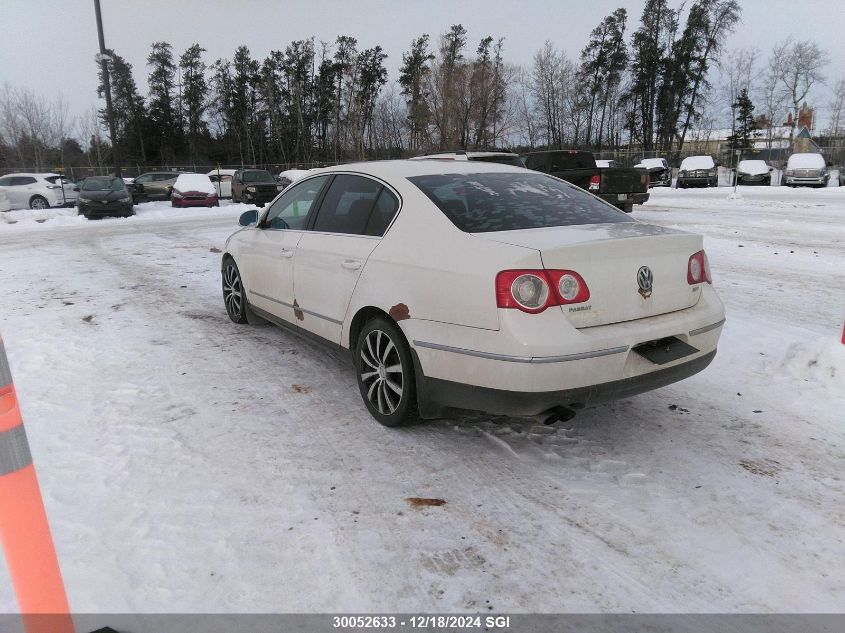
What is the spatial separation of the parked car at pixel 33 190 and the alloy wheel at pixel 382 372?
2684 centimetres

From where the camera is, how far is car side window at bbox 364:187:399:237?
3.95 meters

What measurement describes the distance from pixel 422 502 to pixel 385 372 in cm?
98

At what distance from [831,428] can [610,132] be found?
64.8 m

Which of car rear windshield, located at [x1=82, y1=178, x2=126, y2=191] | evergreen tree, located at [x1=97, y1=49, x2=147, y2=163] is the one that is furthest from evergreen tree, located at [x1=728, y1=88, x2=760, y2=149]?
evergreen tree, located at [x1=97, y1=49, x2=147, y2=163]

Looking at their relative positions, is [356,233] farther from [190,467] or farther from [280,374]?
[190,467]

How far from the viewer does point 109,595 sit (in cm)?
242

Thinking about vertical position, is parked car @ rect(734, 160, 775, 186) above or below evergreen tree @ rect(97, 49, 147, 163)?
below

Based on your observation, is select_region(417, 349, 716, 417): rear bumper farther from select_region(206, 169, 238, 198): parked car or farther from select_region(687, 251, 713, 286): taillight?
select_region(206, 169, 238, 198): parked car

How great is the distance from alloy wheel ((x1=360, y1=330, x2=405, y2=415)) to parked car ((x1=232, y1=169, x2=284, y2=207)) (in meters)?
23.2

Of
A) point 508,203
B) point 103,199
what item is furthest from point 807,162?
point 508,203

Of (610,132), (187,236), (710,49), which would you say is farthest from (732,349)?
(610,132)

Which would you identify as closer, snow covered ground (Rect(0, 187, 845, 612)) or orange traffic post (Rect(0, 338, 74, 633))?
orange traffic post (Rect(0, 338, 74, 633))

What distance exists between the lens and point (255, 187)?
2617 cm

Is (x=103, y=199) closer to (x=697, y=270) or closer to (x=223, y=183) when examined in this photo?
(x=223, y=183)
